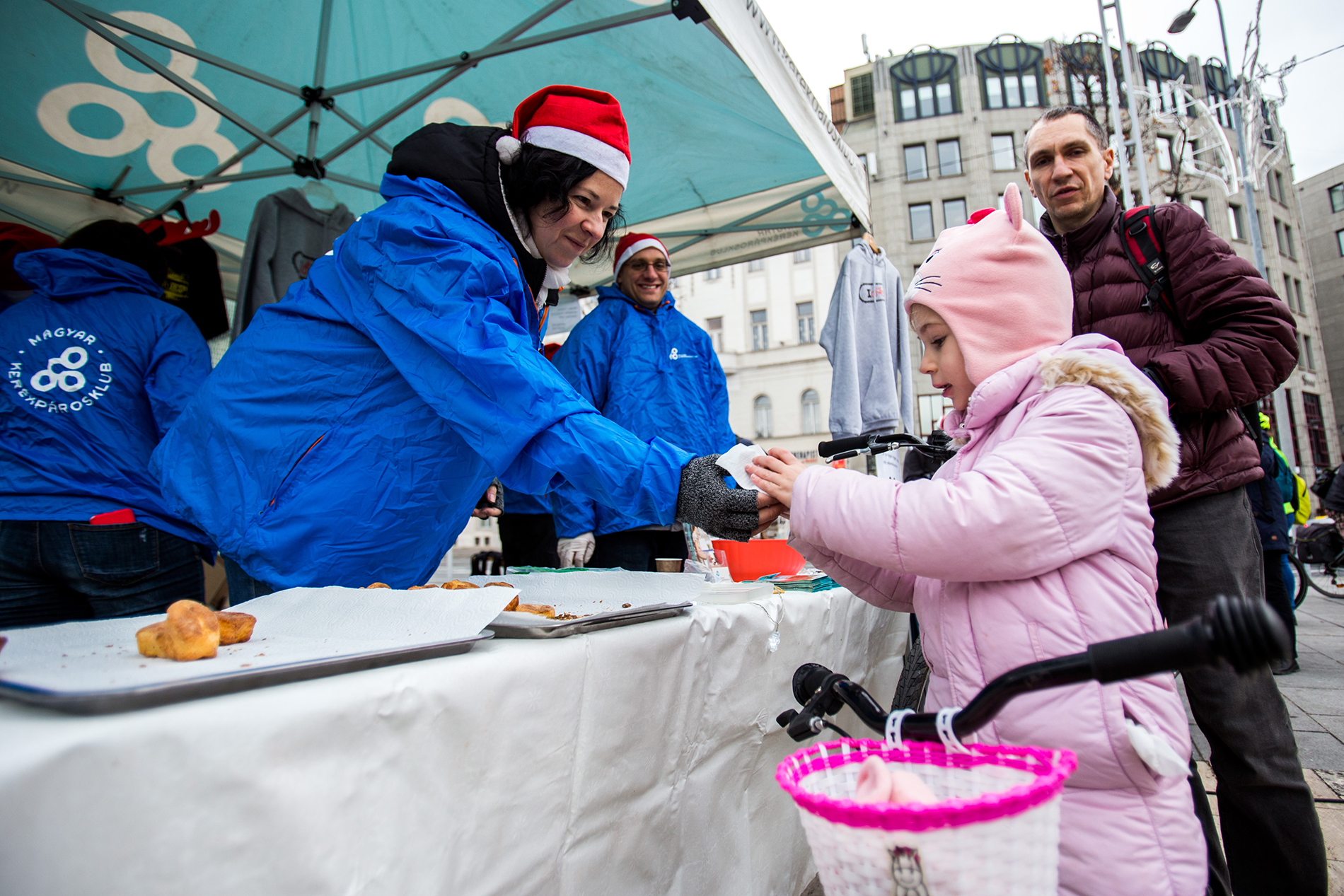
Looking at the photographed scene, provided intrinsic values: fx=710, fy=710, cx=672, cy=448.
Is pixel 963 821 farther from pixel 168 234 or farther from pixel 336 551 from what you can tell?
pixel 168 234

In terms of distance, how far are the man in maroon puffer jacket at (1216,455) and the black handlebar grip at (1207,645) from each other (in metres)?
1.22

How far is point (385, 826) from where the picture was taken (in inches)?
30.4

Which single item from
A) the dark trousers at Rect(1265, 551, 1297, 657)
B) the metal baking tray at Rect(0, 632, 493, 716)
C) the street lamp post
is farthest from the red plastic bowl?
the street lamp post

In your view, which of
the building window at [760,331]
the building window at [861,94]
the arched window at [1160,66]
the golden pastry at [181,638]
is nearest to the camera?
the golden pastry at [181,638]

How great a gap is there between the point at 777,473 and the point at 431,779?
2.44 ft

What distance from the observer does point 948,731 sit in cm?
85

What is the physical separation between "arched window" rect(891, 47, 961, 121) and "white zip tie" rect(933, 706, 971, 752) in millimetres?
32448

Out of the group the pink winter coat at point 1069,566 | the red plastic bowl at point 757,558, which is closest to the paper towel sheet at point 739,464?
the pink winter coat at point 1069,566

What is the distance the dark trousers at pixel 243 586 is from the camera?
170 centimetres

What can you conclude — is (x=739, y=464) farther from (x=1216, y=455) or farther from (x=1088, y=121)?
(x=1088, y=121)

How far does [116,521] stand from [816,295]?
31053 mm

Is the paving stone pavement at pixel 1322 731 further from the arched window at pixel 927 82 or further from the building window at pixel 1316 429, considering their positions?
the building window at pixel 1316 429

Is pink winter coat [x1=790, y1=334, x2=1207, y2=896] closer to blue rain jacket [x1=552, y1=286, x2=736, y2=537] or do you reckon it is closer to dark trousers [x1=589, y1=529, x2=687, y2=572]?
dark trousers [x1=589, y1=529, x2=687, y2=572]

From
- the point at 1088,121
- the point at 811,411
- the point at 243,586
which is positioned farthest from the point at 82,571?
the point at 811,411
